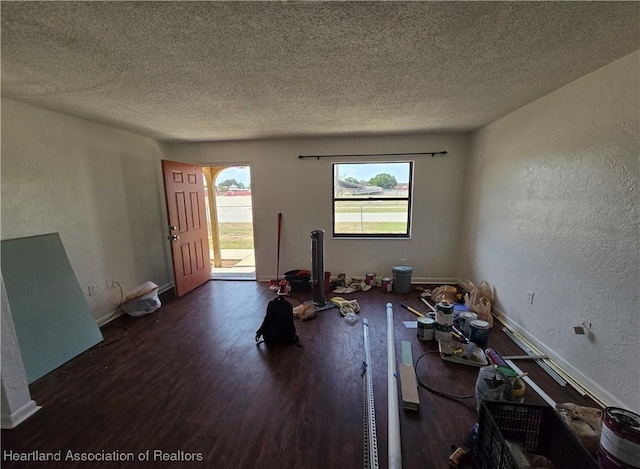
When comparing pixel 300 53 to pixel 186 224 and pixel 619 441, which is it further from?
pixel 186 224

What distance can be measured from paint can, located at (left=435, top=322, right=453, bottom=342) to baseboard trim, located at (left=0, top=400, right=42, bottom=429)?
3.20m

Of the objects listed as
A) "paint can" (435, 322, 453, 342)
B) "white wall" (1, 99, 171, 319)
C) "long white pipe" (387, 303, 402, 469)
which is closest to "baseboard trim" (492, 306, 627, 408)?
"paint can" (435, 322, 453, 342)

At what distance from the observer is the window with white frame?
4.16 metres

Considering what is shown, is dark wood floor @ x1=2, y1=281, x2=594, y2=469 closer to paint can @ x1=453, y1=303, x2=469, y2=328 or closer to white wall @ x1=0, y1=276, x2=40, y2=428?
white wall @ x1=0, y1=276, x2=40, y2=428

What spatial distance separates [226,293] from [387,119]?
3232 mm

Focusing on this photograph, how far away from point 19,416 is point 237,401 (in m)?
1.40

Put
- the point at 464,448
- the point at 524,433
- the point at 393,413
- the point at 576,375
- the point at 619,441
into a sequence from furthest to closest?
the point at 576,375 → the point at 393,413 → the point at 464,448 → the point at 524,433 → the point at 619,441

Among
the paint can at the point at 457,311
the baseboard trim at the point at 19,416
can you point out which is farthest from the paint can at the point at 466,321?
the baseboard trim at the point at 19,416

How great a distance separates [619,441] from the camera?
1.25 metres

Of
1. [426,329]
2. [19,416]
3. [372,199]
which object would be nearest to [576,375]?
[426,329]

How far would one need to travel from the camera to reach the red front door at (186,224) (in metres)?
3.67

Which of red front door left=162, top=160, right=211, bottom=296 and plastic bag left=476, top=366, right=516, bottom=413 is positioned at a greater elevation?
red front door left=162, top=160, right=211, bottom=296

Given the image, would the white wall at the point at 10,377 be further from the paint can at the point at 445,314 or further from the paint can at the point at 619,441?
the paint can at the point at 619,441

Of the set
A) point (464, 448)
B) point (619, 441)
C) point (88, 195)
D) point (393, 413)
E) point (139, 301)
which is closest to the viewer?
point (619, 441)
